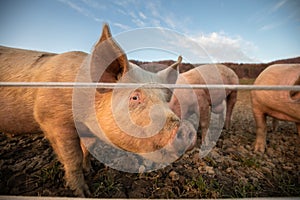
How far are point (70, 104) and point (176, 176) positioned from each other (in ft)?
5.95

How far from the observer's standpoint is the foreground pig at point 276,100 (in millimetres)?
3332

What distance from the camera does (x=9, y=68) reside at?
2.58m

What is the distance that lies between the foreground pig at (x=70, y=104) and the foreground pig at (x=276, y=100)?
2.32 metres

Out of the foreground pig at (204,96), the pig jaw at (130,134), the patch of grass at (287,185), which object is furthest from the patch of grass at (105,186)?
the patch of grass at (287,185)

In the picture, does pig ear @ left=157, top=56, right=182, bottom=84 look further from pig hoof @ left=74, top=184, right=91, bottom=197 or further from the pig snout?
pig hoof @ left=74, top=184, right=91, bottom=197

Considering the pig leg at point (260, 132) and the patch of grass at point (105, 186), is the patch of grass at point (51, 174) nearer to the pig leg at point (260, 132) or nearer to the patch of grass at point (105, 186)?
the patch of grass at point (105, 186)

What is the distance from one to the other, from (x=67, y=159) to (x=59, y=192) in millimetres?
464

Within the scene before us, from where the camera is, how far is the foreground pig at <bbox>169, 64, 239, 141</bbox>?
4.23m

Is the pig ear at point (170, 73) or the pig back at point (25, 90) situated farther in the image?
the pig ear at point (170, 73)

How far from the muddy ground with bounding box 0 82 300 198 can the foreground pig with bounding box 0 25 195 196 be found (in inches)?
17.2

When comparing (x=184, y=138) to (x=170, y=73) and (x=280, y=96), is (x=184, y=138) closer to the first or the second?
(x=170, y=73)

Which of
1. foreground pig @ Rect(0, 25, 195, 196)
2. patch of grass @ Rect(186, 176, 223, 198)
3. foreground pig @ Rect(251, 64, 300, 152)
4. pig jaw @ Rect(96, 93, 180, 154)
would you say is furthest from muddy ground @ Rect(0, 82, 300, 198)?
pig jaw @ Rect(96, 93, 180, 154)

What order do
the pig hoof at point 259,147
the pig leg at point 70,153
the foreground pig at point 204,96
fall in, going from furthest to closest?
the foreground pig at point 204,96, the pig hoof at point 259,147, the pig leg at point 70,153

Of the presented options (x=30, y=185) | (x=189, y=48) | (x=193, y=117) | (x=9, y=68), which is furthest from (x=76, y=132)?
(x=193, y=117)
